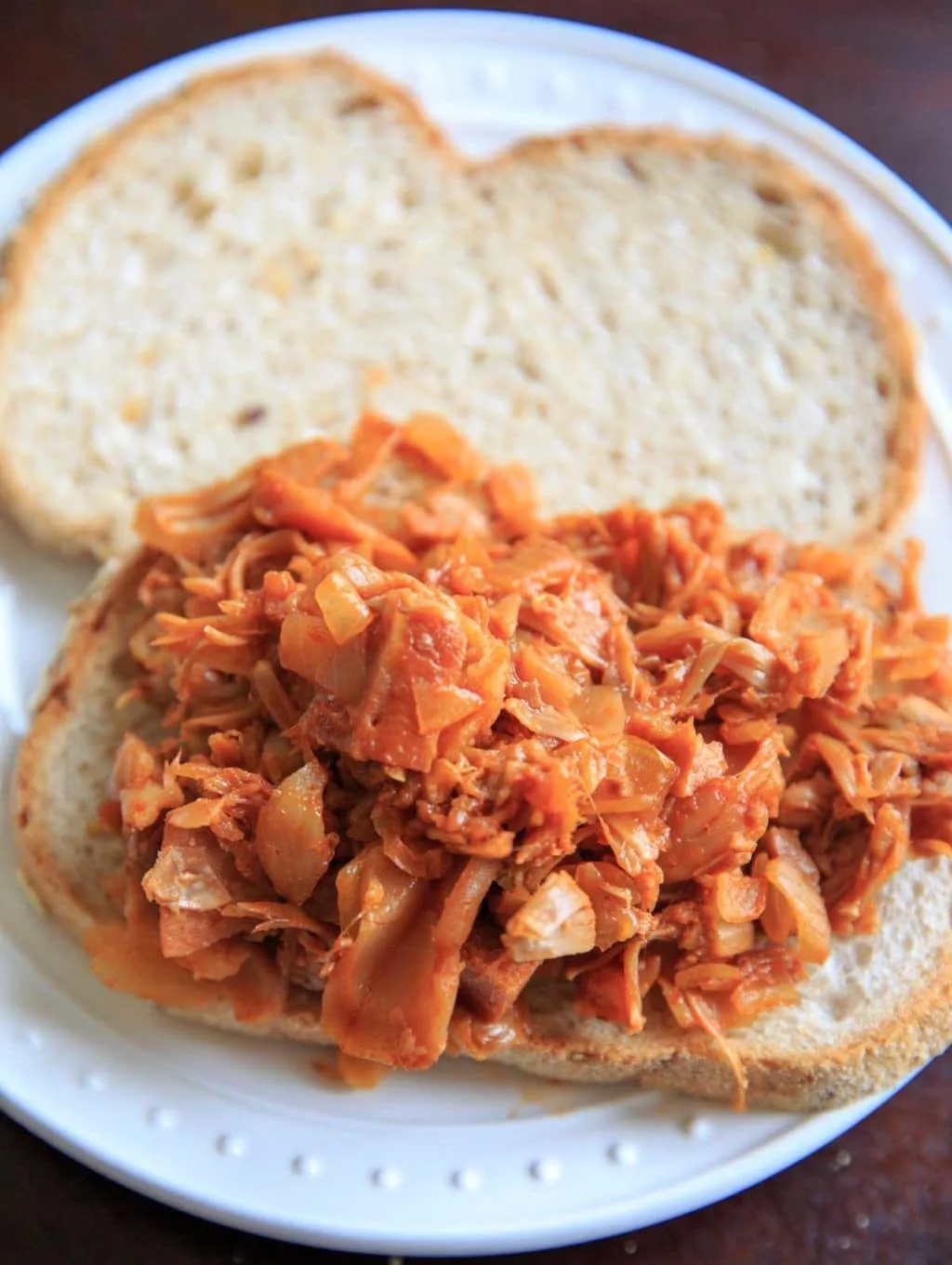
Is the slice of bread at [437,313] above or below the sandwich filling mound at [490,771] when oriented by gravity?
above

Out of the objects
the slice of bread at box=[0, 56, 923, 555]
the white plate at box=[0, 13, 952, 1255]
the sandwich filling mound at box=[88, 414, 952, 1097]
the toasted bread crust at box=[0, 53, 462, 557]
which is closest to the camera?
the sandwich filling mound at box=[88, 414, 952, 1097]

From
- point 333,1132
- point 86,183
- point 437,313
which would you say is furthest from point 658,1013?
point 86,183

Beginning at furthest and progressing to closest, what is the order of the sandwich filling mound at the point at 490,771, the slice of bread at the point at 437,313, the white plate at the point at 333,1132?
1. the slice of bread at the point at 437,313
2. the white plate at the point at 333,1132
3. the sandwich filling mound at the point at 490,771

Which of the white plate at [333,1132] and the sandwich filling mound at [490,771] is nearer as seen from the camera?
the sandwich filling mound at [490,771]

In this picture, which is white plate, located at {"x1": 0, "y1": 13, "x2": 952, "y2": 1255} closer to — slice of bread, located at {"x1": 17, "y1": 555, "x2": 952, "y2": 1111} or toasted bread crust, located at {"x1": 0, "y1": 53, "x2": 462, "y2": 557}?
slice of bread, located at {"x1": 17, "y1": 555, "x2": 952, "y2": 1111}

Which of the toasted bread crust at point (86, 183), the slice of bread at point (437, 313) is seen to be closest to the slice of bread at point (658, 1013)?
the toasted bread crust at point (86, 183)

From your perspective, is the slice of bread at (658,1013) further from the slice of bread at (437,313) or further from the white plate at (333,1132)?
the slice of bread at (437,313)

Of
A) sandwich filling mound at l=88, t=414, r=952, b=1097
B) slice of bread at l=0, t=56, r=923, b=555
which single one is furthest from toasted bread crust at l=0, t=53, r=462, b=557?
sandwich filling mound at l=88, t=414, r=952, b=1097
